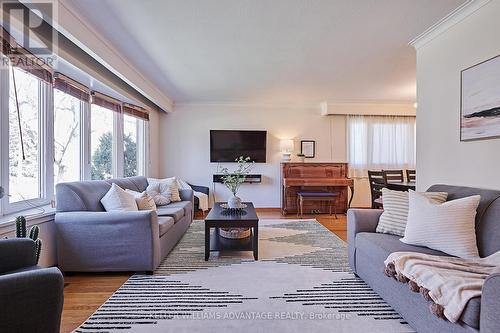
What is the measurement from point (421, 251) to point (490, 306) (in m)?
0.78

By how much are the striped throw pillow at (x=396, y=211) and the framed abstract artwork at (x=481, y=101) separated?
0.61 metres

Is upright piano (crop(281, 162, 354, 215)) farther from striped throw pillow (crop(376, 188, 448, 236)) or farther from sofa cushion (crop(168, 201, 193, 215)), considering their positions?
striped throw pillow (crop(376, 188, 448, 236))

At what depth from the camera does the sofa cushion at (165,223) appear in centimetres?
289

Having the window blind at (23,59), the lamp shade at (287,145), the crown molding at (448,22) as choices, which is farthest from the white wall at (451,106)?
the window blind at (23,59)

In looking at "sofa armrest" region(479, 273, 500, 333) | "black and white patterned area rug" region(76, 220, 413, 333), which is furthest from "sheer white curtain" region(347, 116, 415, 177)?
"sofa armrest" region(479, 273, 500, 333)

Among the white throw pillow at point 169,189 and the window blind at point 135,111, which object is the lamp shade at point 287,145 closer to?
the white throw pillow at point 169,189

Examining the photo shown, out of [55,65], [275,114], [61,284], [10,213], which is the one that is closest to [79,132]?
[55,65]

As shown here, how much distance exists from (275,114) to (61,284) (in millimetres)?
5499

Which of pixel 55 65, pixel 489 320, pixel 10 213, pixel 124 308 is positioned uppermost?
pixel 55 65

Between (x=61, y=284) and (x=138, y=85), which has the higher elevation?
(x=138, y=85)

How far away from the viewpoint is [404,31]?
2758mm

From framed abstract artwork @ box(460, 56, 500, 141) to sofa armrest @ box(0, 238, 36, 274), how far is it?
3.42 m

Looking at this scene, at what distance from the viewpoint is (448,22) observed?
2551 millimetres

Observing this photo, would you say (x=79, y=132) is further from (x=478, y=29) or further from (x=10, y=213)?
(x=478, y=29)
